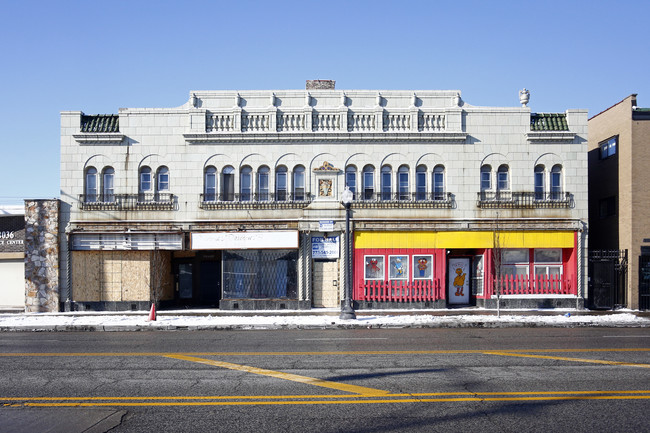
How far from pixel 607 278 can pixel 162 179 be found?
19673 mm

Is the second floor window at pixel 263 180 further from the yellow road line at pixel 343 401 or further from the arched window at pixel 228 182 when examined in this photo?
the yellow road line at pixel 343 401

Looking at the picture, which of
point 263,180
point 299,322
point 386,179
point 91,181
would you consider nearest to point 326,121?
point 386,179

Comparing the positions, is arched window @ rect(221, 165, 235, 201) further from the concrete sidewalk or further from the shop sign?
the concrete sidewalk

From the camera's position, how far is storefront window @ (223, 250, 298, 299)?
77.0 feet

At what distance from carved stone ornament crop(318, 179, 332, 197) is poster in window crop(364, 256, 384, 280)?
329cm

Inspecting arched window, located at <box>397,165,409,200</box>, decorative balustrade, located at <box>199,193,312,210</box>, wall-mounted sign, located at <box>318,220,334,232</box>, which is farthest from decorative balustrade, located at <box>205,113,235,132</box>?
arched window, located at <box>397,165,409,200</box>

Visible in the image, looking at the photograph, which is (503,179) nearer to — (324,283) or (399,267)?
(399,267)

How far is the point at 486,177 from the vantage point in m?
23.9

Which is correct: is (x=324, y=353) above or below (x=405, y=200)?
below

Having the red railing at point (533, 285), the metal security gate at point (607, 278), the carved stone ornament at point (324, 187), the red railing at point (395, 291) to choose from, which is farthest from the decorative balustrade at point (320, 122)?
the metal security gate at point (607, 278)

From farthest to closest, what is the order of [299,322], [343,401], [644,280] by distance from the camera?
[644,280], [299,322], [343,401]

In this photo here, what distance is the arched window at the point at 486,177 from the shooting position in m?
23.8

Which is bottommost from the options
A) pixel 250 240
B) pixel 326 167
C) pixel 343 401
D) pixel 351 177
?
pixel 343 401

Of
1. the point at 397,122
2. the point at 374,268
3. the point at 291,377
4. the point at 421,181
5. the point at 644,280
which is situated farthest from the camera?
the point at 421,181
